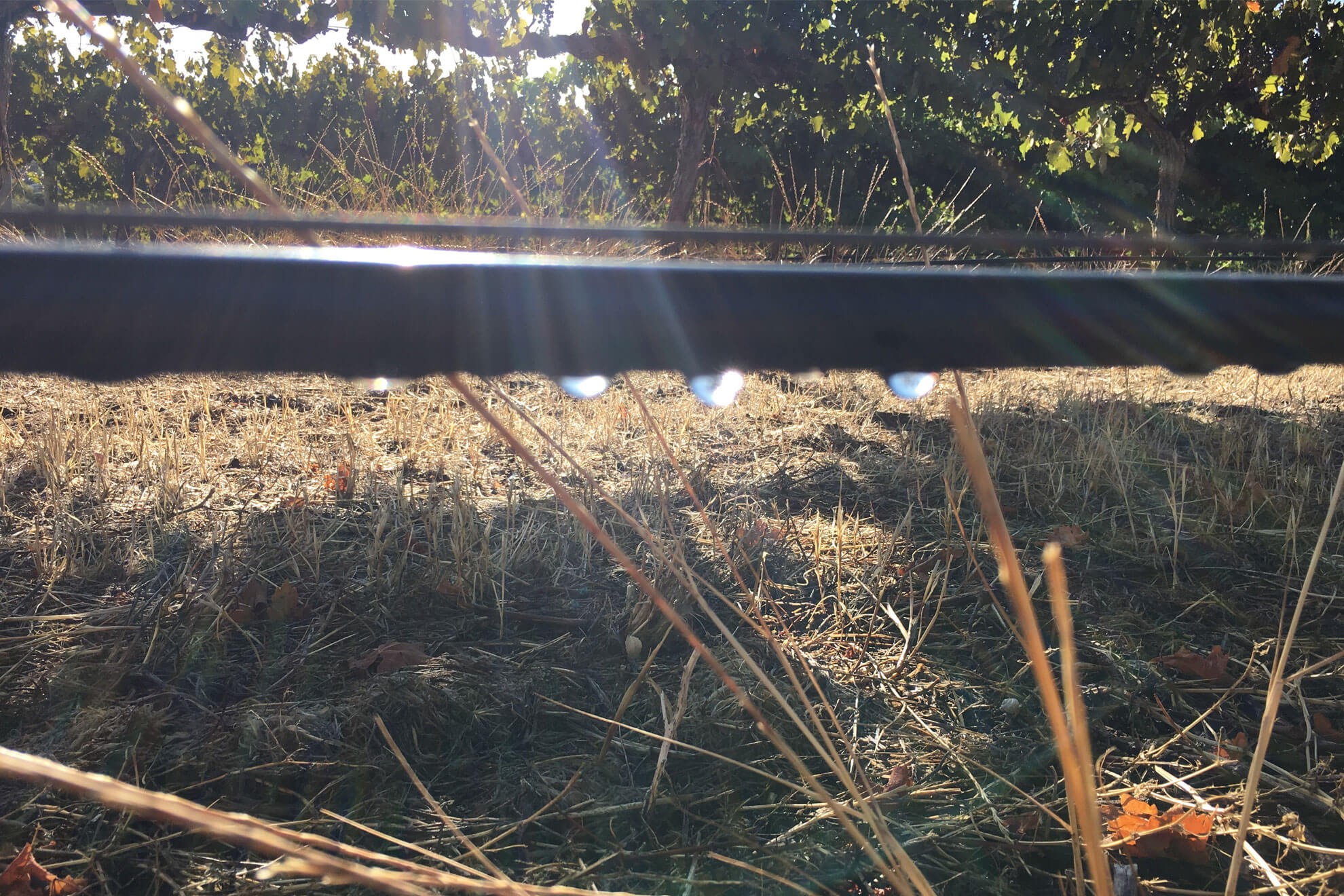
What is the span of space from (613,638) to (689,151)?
753cm

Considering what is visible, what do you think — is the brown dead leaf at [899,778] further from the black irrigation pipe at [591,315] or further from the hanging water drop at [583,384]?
the hanging water drop at [583,384]

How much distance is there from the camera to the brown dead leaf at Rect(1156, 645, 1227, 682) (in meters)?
2.00

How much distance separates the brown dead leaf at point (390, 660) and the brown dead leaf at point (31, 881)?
0.64m

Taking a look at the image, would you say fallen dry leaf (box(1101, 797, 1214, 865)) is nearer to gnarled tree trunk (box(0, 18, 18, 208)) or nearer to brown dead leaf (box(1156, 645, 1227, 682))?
brown dead leaf (box(1156, 645, 1227, 682))

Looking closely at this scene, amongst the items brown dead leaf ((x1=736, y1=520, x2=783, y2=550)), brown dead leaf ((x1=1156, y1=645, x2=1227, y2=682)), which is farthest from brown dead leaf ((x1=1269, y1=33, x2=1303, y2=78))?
brown dead leaf ((x1=736, y1=520, x2=783, y2=550))

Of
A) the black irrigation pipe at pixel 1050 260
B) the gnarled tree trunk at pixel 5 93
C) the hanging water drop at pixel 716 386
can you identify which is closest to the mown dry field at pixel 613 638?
the hanging water drop at pixel 716 386

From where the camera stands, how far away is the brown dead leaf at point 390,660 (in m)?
1.90

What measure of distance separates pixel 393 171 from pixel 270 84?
29.5 metres

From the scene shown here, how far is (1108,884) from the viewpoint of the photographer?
68cm

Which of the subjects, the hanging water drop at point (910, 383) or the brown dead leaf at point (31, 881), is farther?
the brown dead leaf at point (31, 881)

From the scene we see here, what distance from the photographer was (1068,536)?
2643mm

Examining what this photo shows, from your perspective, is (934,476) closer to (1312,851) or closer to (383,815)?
(1312,851)

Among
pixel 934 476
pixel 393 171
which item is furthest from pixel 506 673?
pixel 393 171

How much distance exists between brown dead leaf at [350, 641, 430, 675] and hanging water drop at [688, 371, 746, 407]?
126 cm
